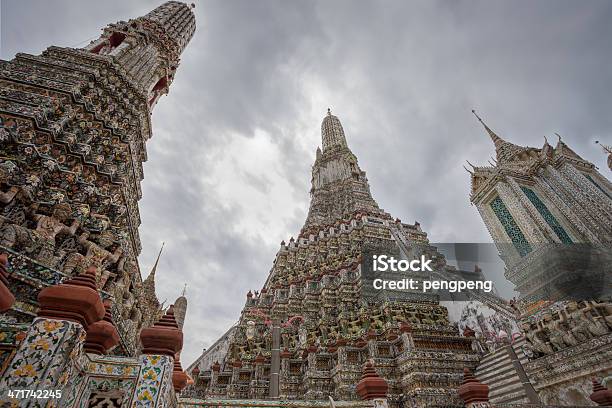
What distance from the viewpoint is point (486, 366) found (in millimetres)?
10828

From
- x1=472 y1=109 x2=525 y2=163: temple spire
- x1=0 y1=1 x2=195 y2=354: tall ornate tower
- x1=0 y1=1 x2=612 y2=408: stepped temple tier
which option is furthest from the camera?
x1=472 y1=109 x2=525 y2=163: temple spire

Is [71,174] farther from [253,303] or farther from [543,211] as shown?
[543,211]

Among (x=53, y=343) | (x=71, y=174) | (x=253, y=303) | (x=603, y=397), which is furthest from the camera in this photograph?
(x=253, y=303)

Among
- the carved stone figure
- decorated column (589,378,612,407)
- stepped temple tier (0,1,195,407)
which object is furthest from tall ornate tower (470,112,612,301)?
the carved stone figure

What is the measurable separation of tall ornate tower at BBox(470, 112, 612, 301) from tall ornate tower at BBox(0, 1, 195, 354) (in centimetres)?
1461

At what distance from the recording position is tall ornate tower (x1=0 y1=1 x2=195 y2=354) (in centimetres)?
593

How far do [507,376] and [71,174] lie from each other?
13.8m

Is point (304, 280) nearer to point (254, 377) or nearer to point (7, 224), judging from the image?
point (254, 377)

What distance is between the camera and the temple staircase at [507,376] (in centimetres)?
789

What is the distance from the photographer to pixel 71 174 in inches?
309

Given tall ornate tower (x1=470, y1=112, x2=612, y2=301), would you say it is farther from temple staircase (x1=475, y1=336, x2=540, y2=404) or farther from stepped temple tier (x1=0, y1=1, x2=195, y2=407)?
stepped temple tier (x1=0, y1=1, x2=195, y2=407)

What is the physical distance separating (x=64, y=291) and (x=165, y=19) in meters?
22.1

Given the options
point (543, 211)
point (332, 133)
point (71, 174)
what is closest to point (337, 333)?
point (543, 211)

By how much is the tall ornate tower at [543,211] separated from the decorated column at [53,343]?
14093 mm
